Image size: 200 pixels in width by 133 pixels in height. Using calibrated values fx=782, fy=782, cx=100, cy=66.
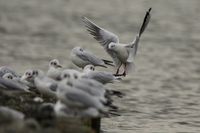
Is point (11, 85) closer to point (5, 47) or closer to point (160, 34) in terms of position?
point (5, 47)

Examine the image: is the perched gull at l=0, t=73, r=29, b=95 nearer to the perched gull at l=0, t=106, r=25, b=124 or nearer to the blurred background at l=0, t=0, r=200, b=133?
the perched gull at l=0, t=106, r=25, b=124

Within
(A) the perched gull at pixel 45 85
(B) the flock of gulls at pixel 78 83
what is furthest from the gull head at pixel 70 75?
(A) the perched gull at pixel 45 85

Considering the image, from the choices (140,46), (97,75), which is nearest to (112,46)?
(97,75)

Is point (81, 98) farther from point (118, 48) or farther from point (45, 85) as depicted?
point (118, 48)

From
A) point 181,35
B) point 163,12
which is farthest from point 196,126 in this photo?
point 163,12

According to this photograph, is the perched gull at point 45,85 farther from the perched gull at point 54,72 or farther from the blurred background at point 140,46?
the blurred background at point 140,46

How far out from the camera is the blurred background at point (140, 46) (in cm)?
1730

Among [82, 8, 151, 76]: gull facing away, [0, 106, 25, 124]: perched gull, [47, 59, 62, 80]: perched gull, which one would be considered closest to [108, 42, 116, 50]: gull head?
[82, 8, 151, 76]: gull facing away

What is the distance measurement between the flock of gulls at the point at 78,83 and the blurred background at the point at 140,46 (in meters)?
1.41

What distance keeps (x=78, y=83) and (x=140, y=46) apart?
18167mm

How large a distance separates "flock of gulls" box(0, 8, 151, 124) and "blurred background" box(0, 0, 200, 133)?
1408 mm

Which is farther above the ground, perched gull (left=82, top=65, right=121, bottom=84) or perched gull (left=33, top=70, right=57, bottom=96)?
perched gull (left=82, top=65, right=121, bottom=84)

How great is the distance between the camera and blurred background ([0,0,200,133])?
56.8 ft

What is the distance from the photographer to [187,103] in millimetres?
19016
